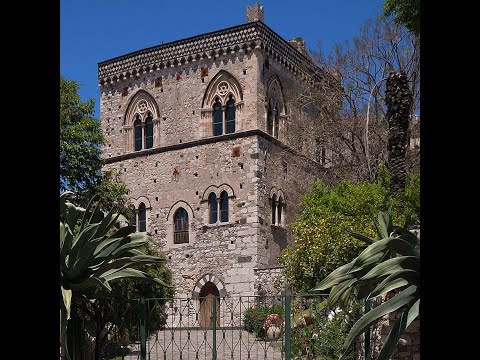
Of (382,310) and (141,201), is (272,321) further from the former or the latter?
(141,201)

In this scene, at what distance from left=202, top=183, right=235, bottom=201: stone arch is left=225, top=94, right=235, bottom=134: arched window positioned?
6.59 ft

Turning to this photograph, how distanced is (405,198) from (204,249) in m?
10.9

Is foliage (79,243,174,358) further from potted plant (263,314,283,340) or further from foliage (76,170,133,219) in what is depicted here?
foliage (76,170,133,219)

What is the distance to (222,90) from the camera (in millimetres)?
25344

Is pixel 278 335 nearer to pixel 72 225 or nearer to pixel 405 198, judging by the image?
pixel 405 198

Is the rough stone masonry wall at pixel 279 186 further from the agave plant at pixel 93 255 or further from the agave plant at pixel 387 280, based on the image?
the agave plant at pixel 387 280

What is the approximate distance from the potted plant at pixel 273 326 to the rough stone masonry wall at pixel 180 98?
9.96m

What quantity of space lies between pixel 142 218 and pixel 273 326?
39.2ft

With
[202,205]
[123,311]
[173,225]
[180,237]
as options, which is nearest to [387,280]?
[123,311]

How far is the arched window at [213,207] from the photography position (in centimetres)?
2489

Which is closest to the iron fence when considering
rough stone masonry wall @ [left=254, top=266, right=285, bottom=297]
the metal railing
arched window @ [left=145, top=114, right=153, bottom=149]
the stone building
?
rough stone masonry wall @ [left=254, top=266, right=285, bottom=297]

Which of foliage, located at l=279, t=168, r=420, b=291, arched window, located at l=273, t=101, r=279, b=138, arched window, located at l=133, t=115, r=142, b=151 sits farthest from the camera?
arched window, located at l=133, t=115, r=142, b=151

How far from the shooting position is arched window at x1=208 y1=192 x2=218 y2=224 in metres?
24.9
